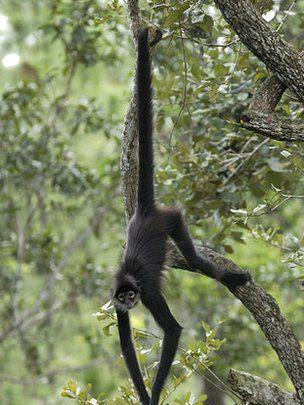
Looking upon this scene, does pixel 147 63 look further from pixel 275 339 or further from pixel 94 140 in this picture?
pixel 94 140

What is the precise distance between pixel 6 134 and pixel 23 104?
46cm

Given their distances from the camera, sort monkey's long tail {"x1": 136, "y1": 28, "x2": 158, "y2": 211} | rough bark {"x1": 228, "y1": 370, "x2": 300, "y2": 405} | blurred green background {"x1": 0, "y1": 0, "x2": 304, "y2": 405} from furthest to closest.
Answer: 1. blurred green background {"x1": 0, "y1": 0, "x2": 304, "y2": 405}
2. monkey's long tail {"x1": 136, "y1": 28, "x2": 158, "y2": 211}
3. rough bark {"x1": 228, "y1": 370, "x2": 300, "y2": 405}

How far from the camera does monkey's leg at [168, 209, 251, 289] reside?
5.24 metres

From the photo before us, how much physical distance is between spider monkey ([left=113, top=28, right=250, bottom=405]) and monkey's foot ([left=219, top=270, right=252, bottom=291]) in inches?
3.6

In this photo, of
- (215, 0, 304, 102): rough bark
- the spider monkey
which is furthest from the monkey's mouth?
(215, 0, 304, 102): rough bark

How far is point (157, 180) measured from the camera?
644 centimetres

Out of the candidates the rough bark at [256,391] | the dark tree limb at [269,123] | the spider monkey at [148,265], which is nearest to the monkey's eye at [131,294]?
the spider monkey at [148,265]

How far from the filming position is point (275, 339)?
501cm

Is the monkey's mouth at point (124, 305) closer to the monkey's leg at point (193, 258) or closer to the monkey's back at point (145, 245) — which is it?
the monkey's back at point (145, 245)

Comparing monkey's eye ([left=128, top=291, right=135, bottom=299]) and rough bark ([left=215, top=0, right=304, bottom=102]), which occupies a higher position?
rough bark ([left=215, top=0, right=304, bottom=102])

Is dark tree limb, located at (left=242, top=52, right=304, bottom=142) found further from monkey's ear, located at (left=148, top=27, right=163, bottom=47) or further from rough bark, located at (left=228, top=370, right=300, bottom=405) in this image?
rough bark, located at (left=228, top=370, right=300, bottom=405)

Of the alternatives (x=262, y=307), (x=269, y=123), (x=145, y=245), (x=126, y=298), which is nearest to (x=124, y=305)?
(x=126, y=298)

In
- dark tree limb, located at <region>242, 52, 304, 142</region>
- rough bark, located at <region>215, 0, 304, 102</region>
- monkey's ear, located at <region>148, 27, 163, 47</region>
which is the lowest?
dark tree limb, located at <region>242, 52, 304, 142</region>

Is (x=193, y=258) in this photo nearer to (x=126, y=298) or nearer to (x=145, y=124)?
(x=126, y=298)
